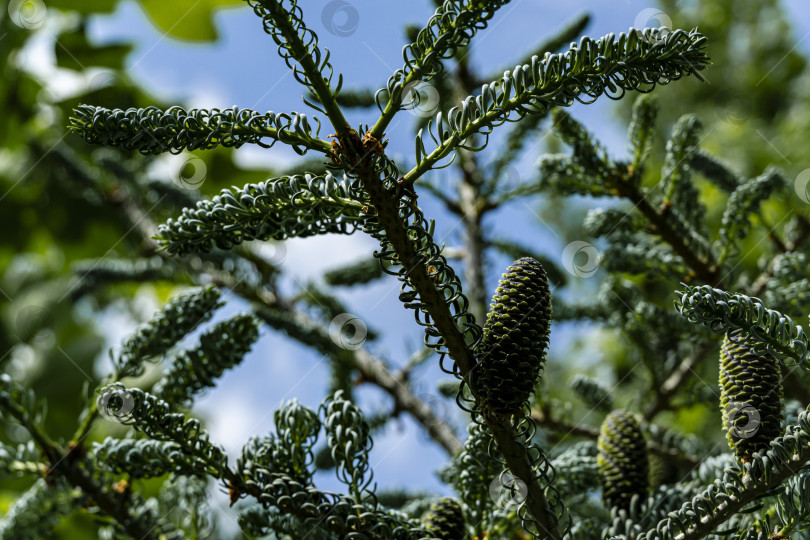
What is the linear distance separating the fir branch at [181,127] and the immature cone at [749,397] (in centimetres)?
42

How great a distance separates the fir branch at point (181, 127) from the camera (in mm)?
571

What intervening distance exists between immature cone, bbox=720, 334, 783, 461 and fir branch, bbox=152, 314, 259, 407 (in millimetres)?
538

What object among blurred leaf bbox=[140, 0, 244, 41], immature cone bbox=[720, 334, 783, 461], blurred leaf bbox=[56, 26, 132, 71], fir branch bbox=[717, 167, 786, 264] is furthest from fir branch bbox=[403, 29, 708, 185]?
blurred leaf bbox=[56, 26, 132, 71]

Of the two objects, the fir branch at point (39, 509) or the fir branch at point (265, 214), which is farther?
the fir branch at point (39, 509)

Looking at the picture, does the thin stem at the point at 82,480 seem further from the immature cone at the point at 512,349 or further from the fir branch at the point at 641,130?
the fir branch at the point at 641,130

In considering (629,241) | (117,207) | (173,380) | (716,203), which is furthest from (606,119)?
(173,380)

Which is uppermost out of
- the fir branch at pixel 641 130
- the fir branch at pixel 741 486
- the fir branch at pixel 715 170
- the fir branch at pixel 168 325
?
the fir branch at pixel 715 170

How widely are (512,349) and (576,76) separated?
0.75 feet

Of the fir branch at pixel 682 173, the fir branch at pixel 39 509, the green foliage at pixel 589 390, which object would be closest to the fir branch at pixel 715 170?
the fir branch at pixel 682 173

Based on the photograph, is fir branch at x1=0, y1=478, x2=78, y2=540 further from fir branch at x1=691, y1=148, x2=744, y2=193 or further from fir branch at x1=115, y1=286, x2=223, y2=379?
fir branch at x1=691, y1=148, x2=744, y2=193

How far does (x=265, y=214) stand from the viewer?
62 cm

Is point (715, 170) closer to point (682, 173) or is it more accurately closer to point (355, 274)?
point (682, 173)

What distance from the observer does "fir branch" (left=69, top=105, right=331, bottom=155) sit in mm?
571

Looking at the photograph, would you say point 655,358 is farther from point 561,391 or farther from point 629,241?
point 561,391
